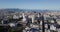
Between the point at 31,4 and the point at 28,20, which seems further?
the point at 31,4

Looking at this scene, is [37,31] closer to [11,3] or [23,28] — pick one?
[23,28]

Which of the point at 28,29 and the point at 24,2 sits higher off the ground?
the point at 24,2

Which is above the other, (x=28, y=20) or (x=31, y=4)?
(x=31, y=4)

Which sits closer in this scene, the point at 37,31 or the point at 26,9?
the point at 37,31

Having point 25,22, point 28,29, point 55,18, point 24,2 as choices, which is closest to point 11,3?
point 24,2

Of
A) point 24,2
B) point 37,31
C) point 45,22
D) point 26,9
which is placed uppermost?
point 24,2

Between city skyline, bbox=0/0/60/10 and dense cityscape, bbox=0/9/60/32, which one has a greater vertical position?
city skyline, bbox=0/0/60/10
